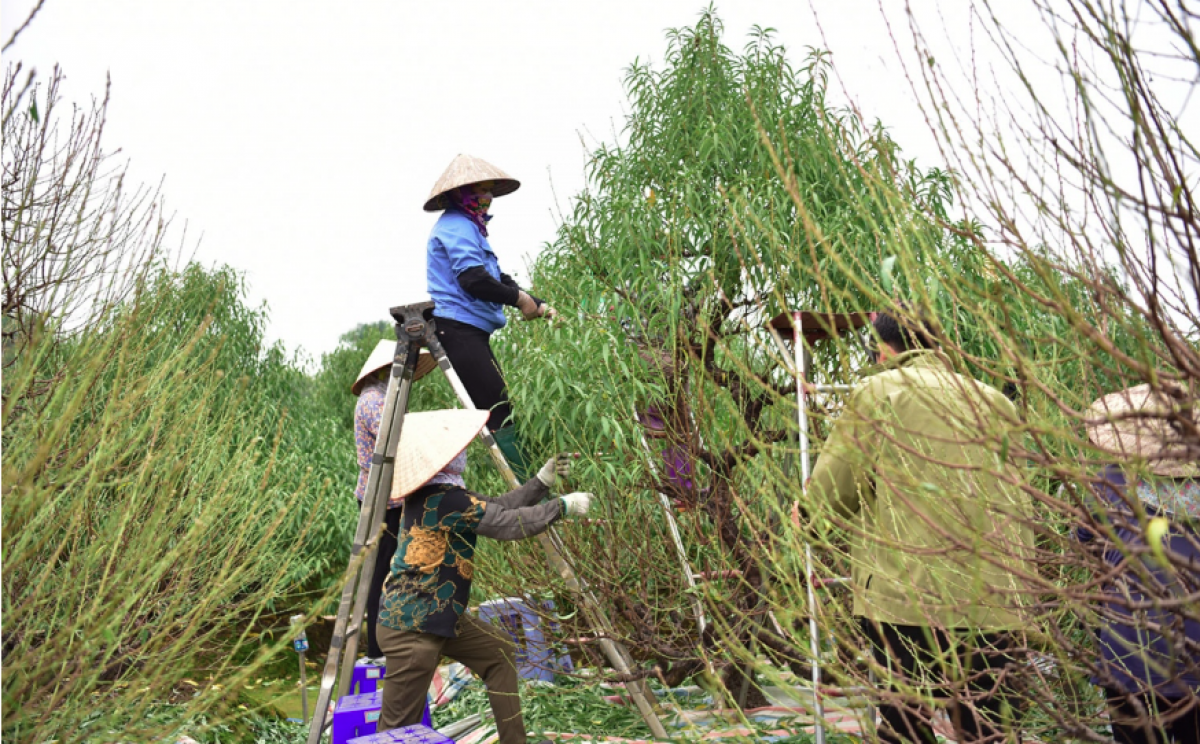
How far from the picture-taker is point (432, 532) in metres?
3.27

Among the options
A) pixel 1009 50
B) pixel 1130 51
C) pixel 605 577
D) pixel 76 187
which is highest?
pixel 76 187

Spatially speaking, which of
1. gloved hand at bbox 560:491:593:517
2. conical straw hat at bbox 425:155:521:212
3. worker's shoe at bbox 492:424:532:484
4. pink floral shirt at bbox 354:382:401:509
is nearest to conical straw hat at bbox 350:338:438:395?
pink floral shirt at bbox 354:382:401:509

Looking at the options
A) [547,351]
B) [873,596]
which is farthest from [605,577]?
[873,596]

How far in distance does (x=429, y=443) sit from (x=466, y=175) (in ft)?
3.80

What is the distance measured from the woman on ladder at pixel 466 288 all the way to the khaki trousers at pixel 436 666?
853 millimetres

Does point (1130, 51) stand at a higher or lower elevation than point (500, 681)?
higher

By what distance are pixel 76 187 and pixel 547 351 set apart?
8.07 ft

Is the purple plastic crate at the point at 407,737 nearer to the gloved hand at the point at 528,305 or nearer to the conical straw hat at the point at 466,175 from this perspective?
the gloved hand at the point at 528,305

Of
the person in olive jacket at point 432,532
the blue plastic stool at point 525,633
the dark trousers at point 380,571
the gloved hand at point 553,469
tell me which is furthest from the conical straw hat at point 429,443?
the blue plastic stool at point 525,633

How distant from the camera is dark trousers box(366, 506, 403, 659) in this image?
12.8ft

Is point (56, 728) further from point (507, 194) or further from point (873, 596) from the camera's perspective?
point (507, 194)

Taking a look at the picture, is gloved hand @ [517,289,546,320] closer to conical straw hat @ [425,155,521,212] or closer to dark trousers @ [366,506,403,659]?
conical straw hat @ [425,155,521,212]

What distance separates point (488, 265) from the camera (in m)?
3.74

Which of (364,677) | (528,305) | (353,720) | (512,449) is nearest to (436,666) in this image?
(353,720)
